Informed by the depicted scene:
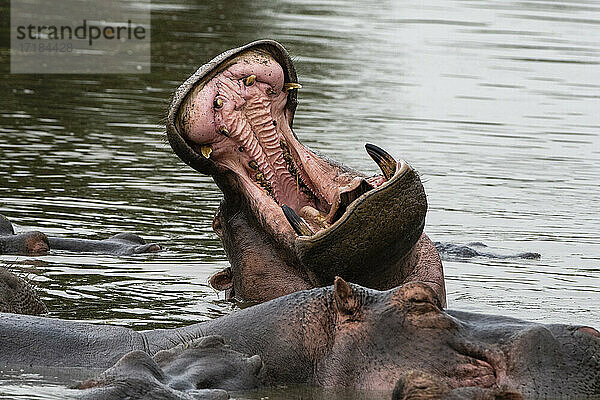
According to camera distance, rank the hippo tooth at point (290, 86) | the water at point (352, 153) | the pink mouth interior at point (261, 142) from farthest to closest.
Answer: the water at point (352, 153) < the hippo tooth at point (290, 86) < the pink mouth interior at point (261, 142)

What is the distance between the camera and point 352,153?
10930mm

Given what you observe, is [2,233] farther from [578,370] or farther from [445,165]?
[445,165]

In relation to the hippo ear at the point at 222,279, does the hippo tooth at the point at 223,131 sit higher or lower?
higher

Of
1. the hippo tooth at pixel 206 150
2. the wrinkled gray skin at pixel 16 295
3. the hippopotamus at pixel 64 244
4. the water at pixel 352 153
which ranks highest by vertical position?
the hippo tooth at pixel 206 150

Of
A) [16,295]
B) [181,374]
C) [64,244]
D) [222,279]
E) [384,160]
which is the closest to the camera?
[181,374]

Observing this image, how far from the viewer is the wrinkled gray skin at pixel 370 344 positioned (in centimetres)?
420

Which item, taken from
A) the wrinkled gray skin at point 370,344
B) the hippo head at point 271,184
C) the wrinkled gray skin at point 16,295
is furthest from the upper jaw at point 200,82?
the wrinkled gray skin at point 370,344

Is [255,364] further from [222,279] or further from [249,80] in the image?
[222,279]

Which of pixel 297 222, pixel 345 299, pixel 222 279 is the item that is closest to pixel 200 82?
pixel 297 222

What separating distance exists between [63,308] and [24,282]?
522 mm

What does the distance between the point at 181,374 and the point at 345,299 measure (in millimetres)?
592

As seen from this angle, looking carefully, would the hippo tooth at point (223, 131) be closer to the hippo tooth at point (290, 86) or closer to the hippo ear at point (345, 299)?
the hippo tooth at point (290, 86)

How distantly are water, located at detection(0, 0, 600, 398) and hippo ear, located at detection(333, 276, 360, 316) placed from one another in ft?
2.93

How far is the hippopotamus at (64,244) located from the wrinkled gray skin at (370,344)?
2.39 m
